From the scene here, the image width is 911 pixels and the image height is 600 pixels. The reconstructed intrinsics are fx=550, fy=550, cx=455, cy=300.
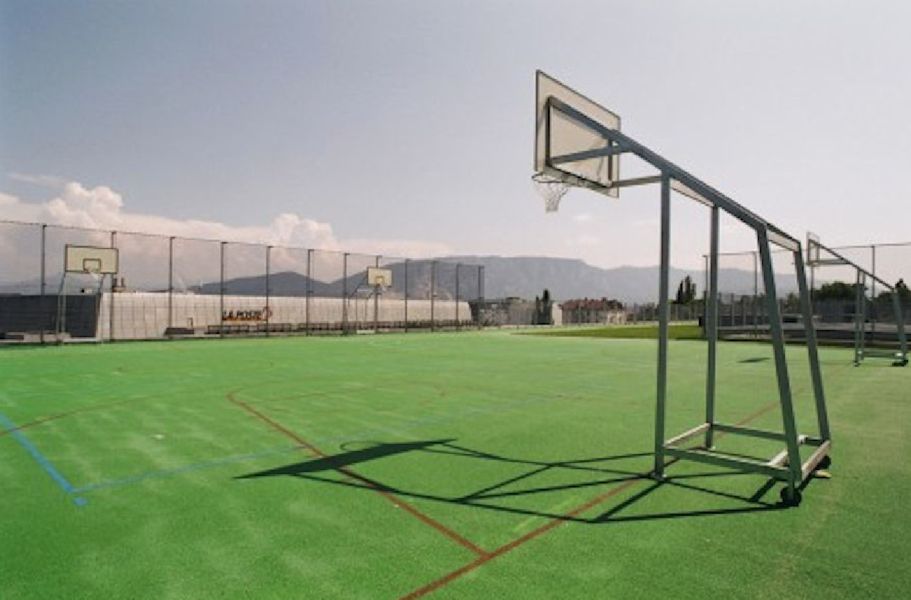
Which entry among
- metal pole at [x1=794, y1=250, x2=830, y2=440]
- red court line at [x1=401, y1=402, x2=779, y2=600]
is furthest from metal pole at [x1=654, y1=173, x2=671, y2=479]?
metal pole at [x1=794, y1=250, x2=830, y2=440]

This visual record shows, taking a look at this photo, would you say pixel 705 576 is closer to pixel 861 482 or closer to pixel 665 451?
pixel 665 451

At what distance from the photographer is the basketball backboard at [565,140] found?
293 inches

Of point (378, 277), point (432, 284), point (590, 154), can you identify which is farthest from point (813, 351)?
point (432, 284)

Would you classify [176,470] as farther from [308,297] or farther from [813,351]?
[308,297]

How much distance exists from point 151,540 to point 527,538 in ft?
9.95

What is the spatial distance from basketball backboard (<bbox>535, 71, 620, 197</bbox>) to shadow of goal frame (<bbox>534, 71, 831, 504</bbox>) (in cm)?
1

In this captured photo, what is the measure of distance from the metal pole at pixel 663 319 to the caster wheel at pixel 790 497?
119 cm

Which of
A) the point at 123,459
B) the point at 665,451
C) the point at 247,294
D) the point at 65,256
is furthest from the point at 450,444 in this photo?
the point at 247,294

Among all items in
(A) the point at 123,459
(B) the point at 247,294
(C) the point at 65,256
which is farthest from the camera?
(B) the point at 247,294

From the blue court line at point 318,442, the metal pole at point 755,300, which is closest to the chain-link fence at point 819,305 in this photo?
the metal pole at point 755,300

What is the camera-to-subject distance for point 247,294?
38406 mm

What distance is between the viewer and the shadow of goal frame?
18.6 ft

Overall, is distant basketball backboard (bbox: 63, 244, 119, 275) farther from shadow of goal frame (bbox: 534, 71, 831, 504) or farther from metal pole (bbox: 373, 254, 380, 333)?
shadow of goal frame (bbox: 534, 71, 831, 504)

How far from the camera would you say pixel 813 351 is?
6.89 meters
